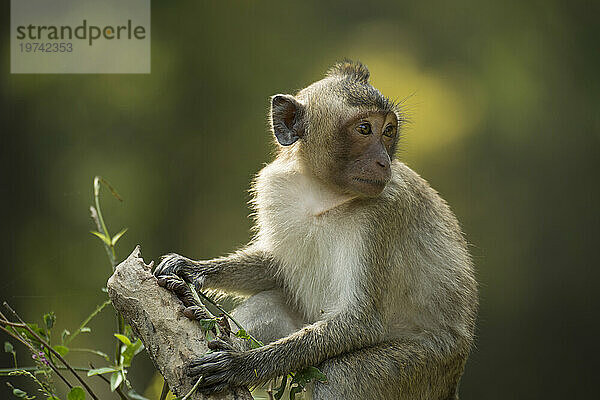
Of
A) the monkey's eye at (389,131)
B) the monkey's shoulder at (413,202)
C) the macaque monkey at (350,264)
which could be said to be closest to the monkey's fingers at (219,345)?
the macaque monkey at (350,264)

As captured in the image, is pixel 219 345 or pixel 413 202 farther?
pixel 413 202

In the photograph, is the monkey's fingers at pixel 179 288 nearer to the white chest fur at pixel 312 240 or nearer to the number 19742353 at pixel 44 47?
the white chest fur at pixel 312 240

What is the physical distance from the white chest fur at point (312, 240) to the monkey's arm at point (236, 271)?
0.14 m

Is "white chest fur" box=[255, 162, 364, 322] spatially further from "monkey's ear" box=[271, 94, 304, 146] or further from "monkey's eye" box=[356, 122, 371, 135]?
"monkey's eye" box=[356, 122, 371, 135]

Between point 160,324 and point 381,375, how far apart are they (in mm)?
1130

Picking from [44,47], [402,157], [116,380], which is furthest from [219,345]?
[44,47]

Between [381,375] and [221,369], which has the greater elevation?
[221,369]

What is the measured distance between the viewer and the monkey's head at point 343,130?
3523 mm

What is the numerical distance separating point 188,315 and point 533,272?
4291mm

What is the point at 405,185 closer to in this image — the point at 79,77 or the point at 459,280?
the point at 459,280

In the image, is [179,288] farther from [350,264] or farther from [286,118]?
[286,118]

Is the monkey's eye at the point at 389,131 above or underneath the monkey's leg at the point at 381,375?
above

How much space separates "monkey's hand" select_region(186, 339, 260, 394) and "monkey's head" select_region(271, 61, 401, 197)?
3.29 feet

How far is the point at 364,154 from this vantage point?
3549mm
